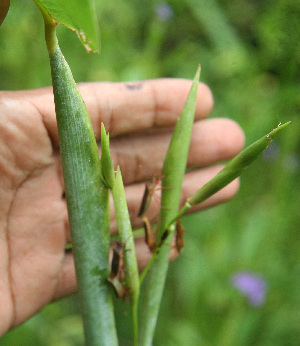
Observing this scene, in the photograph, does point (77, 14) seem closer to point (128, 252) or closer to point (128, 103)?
point (128, 252)

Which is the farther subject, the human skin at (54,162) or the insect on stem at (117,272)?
the human skin at (54,162)

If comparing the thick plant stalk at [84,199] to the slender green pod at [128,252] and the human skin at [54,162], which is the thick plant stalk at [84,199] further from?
the human skin at [54,162]

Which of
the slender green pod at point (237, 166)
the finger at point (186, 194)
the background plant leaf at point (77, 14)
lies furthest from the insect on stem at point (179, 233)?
the background plant leaf at point (77, 14)

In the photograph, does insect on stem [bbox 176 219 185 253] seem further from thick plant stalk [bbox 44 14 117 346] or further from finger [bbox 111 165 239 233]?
finger [bbox 111 165 239 233]

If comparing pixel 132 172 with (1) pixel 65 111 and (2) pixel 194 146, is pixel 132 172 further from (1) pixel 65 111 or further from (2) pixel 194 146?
(1) pixel 65 111

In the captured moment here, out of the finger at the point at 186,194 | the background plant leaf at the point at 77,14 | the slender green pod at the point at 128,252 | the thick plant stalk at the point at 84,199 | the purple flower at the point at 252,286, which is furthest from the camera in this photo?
the purple flower at the point at 252,286

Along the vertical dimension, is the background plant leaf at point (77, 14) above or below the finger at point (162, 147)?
above

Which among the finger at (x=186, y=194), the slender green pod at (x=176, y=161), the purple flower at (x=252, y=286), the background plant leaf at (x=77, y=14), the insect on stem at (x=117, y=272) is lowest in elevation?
the purple flower at (x=252, y=286)

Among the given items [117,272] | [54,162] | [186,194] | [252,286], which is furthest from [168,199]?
[252,286]

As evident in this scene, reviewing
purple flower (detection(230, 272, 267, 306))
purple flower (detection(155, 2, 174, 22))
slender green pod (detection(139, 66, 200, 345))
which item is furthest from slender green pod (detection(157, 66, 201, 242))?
purple flower (detection(155, 2, 174, 22))
